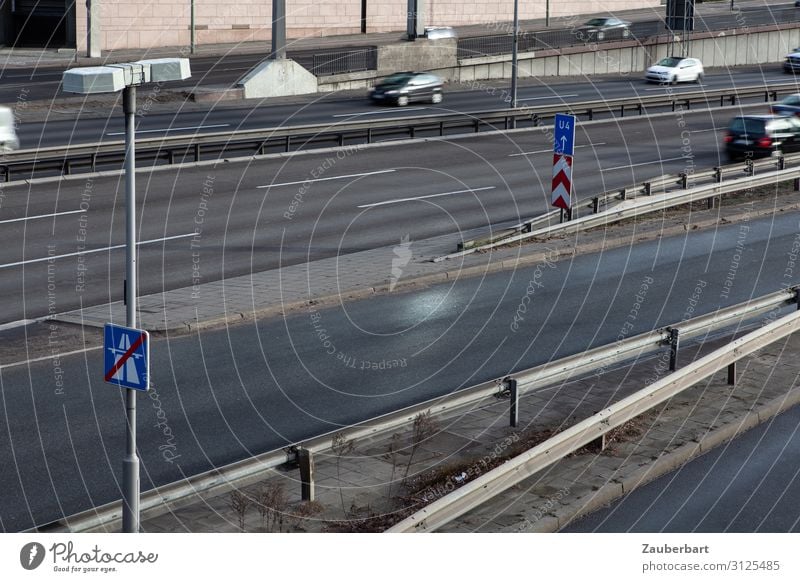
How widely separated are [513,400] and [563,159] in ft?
44.8

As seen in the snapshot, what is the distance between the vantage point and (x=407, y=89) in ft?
178

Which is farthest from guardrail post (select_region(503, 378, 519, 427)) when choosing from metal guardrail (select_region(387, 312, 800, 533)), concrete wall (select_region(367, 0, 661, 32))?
concrete wall (select_region(367, 0, 661, 32))

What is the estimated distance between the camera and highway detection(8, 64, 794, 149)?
4456 cm

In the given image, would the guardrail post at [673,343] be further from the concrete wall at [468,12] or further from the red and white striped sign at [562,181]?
the concrete wall at [468,12]

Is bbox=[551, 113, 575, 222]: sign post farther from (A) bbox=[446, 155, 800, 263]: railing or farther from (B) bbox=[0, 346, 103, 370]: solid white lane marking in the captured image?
(B) bbox=[0, 346, 103, 370]: solid white lane marking

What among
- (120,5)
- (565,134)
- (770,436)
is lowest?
(770,436)

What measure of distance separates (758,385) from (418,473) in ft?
19.1

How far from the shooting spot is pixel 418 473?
13.4 m

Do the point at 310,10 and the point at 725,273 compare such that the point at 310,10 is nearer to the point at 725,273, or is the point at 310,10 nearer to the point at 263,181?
the point at 263,181

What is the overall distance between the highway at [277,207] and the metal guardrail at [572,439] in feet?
36.8

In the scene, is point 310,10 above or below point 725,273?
above

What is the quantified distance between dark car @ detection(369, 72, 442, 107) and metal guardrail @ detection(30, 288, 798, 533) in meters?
36.2
